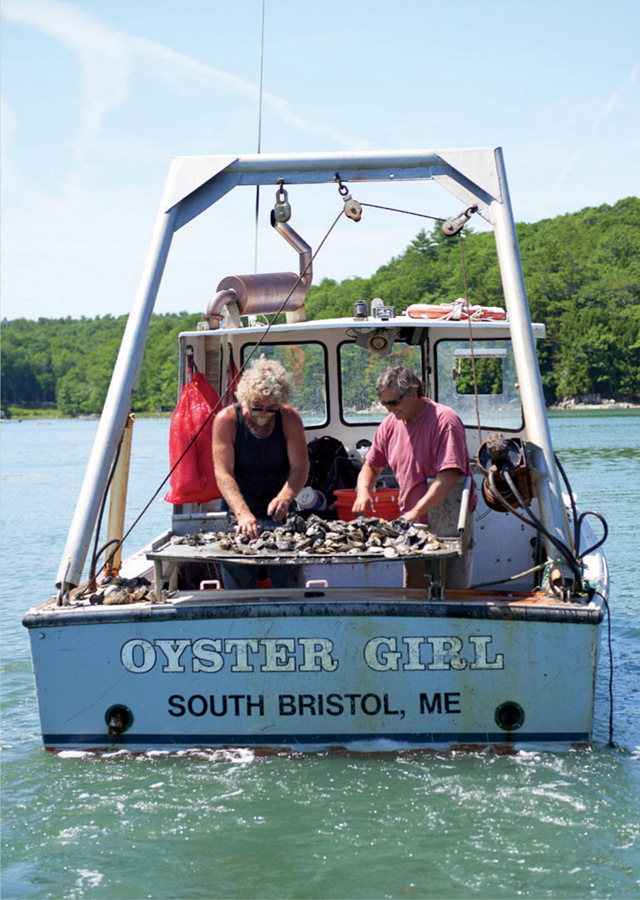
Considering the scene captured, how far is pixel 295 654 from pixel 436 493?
4.15 feet

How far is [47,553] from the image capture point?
16422mm

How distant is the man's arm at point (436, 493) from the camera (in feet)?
18.0

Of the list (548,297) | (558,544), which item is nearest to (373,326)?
(558,544)

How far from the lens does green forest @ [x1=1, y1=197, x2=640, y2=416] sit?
283 ft

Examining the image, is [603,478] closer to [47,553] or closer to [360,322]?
[47,553]

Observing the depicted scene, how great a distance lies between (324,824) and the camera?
4.62 metres

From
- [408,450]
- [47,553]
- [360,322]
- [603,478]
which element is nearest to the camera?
[408,450]

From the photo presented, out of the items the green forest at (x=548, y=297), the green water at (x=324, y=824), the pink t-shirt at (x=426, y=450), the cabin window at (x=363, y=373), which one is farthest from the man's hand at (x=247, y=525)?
the green forest at (x=548, y=297)

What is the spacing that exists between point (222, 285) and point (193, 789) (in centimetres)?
452

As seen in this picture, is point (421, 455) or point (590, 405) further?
point (590, 405)

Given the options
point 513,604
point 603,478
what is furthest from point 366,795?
point 603,478

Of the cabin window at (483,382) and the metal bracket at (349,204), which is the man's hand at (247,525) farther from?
the cabin window at (483,382)

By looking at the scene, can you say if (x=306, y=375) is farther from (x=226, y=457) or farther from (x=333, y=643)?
(x=333, y=643)

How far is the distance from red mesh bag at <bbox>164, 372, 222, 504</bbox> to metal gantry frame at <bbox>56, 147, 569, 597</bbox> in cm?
135
